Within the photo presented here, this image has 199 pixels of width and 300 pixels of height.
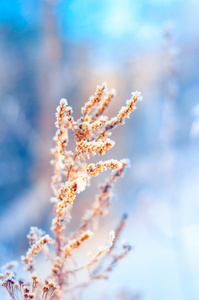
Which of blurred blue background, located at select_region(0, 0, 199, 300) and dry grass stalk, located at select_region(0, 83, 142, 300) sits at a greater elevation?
blurred blue background, located at select_region(0, 0, 199, 300)

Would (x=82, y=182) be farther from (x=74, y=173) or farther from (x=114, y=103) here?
(x=114, y=103)

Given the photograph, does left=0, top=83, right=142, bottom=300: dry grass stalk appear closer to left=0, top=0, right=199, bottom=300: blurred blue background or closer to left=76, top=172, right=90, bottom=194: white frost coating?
left=76, top=172, right=90, bottom=194: white frost coating

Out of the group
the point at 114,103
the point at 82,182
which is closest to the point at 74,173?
the point at 82,182

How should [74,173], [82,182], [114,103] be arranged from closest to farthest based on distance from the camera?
1. [82,182]
2. [74,173]
3. [114,103]

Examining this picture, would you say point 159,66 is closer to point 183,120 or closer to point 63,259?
point 183,120

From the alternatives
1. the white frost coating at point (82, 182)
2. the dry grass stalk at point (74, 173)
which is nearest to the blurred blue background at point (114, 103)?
the dry grass stalk at point (74, 173)

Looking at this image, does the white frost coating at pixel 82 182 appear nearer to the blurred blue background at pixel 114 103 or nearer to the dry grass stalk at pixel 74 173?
the dry grass stalk at pixel 74 173

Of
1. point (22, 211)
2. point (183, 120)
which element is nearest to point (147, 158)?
point (183, 120)

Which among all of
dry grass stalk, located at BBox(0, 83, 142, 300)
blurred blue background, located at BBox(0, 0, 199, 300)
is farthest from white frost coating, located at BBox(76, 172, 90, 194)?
blurred blue background, located at BBox(0, 0, 199, 300)

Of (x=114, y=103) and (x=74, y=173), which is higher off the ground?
(x=114, y=103)
